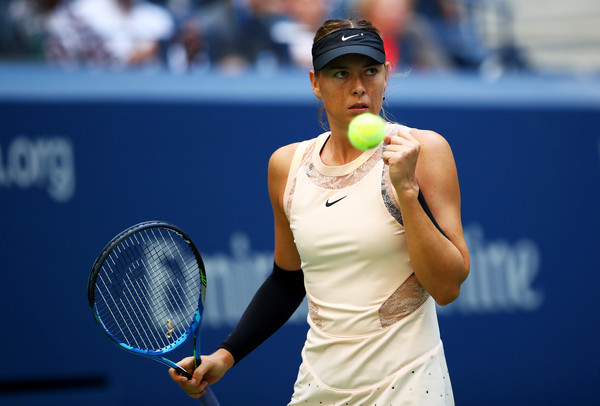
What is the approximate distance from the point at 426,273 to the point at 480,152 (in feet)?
14.8

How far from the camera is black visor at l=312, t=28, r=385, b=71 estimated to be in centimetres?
266

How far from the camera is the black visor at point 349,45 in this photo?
266 cm

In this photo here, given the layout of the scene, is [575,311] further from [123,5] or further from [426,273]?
[426,273]

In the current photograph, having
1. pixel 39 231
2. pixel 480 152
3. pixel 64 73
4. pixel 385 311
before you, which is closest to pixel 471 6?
pixel 480 152

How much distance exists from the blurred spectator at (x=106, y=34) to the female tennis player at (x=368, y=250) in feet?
11.8

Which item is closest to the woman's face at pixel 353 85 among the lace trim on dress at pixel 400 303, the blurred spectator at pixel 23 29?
the lace trim on dress at pixel 400 303

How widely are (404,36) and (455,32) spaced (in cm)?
79

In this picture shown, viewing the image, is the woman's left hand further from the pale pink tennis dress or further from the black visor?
the black visor

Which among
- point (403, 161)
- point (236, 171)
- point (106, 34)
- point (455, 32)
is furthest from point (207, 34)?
point (403, 161)

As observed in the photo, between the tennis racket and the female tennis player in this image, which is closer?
the female tennis player

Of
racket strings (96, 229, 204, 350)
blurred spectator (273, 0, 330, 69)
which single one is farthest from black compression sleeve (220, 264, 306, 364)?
blurred spectator (273, 0, 330, 69)

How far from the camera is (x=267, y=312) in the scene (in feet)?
10.2

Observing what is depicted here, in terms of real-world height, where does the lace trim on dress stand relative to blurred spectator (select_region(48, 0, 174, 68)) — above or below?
below

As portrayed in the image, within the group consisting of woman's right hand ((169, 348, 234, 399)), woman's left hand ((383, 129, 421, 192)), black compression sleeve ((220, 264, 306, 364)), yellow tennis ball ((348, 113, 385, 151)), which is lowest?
woman's right hand ((169, 348, 234, 399))
